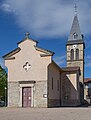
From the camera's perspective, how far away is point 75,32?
65.8 m

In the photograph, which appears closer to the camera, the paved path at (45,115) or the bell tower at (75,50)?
the paved path at (45,115)

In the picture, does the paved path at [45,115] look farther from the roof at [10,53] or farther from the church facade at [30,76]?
the roof at [10,53]

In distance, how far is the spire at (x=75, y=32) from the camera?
64.8m

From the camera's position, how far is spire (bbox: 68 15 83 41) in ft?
212

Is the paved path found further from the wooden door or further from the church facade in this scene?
the wooden door

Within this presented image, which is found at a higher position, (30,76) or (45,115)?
(30,76)

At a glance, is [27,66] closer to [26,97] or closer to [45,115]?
[26,97]

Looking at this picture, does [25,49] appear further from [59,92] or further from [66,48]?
[66,48]

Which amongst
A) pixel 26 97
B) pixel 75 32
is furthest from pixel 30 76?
pixel 75 32

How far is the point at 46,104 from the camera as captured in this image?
3081 centimetres

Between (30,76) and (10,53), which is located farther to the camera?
(10,53)

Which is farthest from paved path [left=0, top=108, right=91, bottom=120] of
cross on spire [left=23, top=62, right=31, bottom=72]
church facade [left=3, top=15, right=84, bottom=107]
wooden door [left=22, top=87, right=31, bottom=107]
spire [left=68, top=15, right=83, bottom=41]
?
spire [left=68, top=15, right=83, bottom=41]

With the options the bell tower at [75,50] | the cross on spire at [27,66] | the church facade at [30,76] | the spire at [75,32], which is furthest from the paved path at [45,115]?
the spire at [75,32]

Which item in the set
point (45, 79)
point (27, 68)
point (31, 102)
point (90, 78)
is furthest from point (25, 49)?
point (90, 78)
